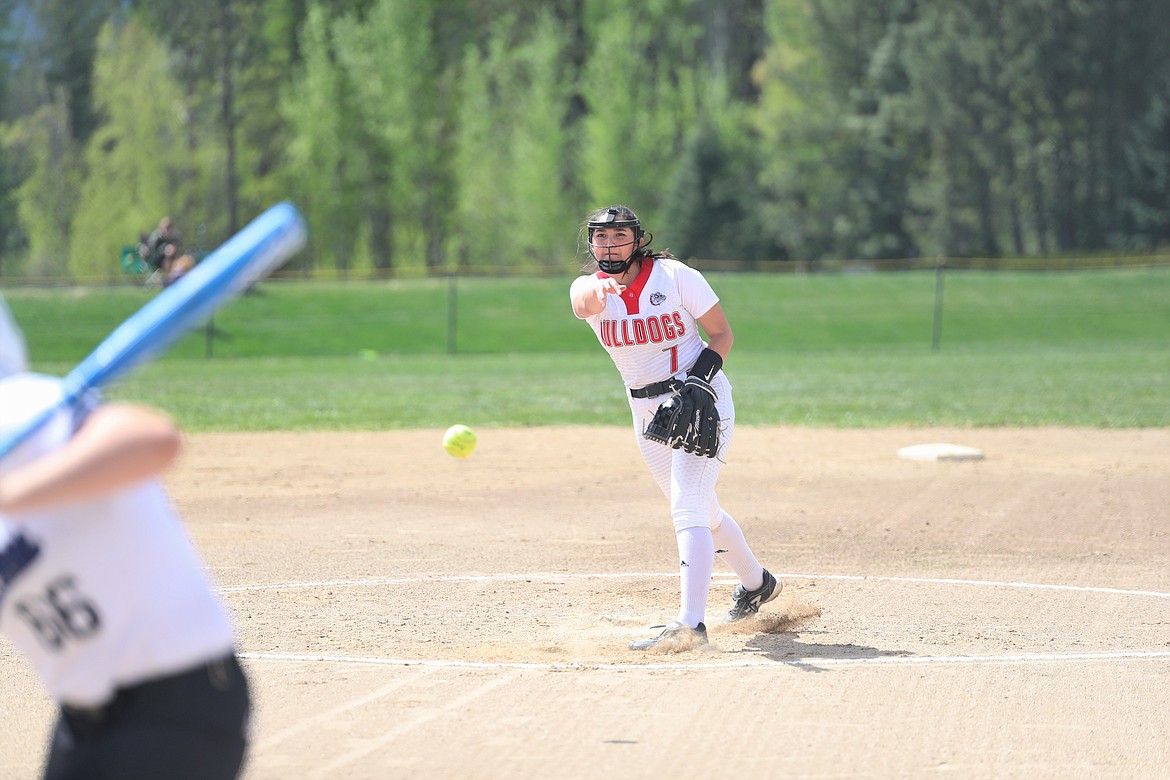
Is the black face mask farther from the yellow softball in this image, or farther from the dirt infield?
the yellow softball

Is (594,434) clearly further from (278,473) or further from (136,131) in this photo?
(136,131)

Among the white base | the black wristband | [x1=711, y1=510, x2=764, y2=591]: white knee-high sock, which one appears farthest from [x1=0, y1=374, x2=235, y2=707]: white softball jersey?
the white base

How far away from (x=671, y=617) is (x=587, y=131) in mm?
45931

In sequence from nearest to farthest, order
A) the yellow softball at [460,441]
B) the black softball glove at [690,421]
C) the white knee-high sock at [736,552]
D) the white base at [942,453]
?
the black softball glove at [690,421], the white knee-high sock at [736,552], the yellow softball at [460,441], the white base at [942,453]

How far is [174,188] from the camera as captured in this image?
49094 mm

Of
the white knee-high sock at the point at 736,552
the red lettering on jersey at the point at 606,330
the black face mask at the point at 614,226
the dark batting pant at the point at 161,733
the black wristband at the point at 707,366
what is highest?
the black face mask at the point at 614,226

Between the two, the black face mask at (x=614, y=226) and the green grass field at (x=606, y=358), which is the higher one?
the black face mask at (x=614, y=226)

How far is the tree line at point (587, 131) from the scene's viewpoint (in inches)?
1925

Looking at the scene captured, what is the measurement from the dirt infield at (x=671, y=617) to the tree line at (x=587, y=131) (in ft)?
123

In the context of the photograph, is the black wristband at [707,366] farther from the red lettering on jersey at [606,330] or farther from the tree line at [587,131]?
the tree line at [587,131]

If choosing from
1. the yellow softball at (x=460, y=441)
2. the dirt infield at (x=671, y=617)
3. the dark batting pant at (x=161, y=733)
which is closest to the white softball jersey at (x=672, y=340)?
the dirt infield at (x=671, y=617)

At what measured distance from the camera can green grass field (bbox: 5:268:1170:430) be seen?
18.2 metres

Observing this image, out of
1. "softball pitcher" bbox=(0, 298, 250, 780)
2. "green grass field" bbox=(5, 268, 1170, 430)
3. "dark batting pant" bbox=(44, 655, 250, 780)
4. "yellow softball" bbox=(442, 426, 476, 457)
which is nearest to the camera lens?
"softball pitcher" bbox=(0, 298, 250, 780)

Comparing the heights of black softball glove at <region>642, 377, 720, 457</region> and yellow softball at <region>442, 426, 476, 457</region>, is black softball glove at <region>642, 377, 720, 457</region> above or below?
above
